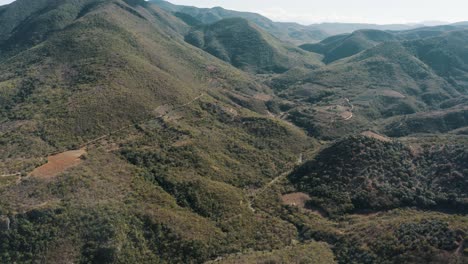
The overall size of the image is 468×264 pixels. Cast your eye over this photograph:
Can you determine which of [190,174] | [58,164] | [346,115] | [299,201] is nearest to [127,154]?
[58,164]

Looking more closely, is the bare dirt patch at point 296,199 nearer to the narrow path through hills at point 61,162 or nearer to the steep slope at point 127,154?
the steep slope at point 127,154

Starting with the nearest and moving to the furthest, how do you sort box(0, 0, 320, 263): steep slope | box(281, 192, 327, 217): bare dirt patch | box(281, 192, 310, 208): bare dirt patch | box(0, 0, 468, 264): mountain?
box(0, 0, 468, 264): mountain < box(0, 0, 320, 263): steep slope < box(281, 192, 327, 217): bare dirt patch < box(281, 192, 310, 208): bare dirt patch

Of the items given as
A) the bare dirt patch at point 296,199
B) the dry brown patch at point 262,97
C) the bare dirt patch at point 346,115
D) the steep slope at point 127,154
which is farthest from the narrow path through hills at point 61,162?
the bare dirt patch at point 346,115

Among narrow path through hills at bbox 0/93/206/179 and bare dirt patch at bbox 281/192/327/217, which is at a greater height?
narrow path through hills at bbox 0/93/206/179

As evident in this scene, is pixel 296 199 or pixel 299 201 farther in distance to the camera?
pixel 296 199

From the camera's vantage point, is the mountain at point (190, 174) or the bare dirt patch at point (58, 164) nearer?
the mountain at point (190, 174)

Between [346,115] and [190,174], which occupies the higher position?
[346,115]

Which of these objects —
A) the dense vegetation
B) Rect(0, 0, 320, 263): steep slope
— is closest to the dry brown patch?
Rect(0, 0, 320, 263): steep slope

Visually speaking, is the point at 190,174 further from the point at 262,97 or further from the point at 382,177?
the point at 262,97

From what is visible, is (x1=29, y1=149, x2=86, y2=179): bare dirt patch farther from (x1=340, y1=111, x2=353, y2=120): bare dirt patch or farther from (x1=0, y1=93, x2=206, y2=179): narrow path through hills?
(x1=340, y1=111, x2=353, y2=120): bare dirt patch
